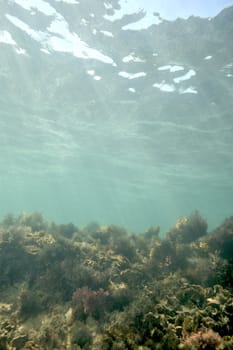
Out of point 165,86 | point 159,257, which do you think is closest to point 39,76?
point 165,86

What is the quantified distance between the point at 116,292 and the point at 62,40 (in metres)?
12.0

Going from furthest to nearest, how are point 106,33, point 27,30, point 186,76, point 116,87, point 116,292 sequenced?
point 116,87, point 186,76, point 27,30, point 106,33, point 116,292

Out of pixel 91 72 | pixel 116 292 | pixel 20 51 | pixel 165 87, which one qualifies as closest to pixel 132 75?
pixel 165 87

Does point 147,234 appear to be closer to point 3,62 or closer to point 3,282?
point 3,282

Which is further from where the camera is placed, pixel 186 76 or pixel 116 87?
pixel 116 87

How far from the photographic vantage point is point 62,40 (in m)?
13.5

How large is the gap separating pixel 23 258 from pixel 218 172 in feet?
102

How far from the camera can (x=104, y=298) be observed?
7.46m

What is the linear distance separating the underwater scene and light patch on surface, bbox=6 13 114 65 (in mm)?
58

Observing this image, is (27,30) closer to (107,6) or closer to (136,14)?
(107,6)

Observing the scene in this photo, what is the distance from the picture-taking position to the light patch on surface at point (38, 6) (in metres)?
11.3

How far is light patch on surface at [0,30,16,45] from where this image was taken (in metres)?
13.5

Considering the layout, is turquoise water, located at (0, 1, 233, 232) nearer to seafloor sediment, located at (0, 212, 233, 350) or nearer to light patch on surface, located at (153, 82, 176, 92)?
light patch on surface, located at (153, 82, 176, 92)

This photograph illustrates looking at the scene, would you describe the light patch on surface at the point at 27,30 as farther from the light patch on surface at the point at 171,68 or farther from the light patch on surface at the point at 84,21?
the light patch on surface at the point at 171,68
